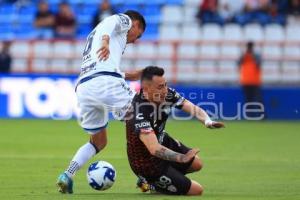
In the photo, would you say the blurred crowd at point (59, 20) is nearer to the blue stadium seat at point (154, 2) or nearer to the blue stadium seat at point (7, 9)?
the blue stadium seat at point (7, 9)

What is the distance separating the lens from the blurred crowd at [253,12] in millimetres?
26938

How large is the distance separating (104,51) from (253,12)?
17060 millimetres

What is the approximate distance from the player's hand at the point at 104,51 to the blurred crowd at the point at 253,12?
1648cm

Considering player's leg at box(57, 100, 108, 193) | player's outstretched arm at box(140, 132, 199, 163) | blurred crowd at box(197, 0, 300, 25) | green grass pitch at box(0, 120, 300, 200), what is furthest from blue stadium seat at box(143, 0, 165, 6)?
player's outstretched arm at box(140, 132, 199, 163)

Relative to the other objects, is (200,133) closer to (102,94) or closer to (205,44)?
(205,44)

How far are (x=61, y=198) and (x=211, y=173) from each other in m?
3.58

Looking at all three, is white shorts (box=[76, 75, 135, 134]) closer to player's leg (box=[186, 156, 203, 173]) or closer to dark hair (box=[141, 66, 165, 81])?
dark hair (box=[141, 66, 165, 81])

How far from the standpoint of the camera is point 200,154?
50.9 ft

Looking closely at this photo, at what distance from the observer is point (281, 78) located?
25422 millimetres

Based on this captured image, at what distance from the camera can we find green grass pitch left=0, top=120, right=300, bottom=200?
10391mm

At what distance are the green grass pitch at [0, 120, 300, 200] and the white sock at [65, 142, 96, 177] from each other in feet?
0.94

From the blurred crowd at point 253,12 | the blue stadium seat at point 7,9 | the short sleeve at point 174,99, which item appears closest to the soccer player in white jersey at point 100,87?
the short sleeve at point 174,99

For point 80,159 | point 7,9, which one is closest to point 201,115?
point 80,159

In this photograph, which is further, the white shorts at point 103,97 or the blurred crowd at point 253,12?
the blurred crowd at point 253,12
